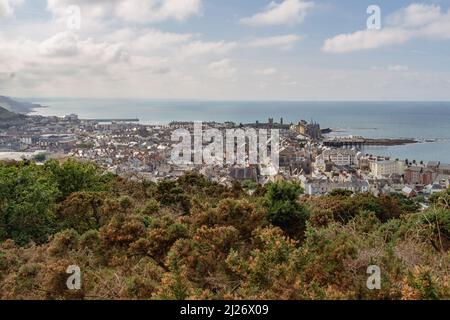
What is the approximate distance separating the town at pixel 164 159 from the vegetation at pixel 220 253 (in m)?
10.5

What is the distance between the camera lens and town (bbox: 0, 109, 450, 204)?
23.3 meters

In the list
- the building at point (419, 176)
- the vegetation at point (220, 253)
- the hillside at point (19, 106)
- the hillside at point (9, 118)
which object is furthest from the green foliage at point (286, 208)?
the building at point (419, 176)

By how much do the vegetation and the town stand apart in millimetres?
10504

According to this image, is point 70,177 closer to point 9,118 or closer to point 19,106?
point 19,106

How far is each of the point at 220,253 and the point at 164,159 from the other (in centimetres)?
2585

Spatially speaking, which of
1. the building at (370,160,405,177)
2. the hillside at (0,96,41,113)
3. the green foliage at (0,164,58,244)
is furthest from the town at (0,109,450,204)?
the green foliage at (0,164,58,244)

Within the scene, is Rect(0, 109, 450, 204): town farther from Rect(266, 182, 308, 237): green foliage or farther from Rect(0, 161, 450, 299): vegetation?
Rect(266, 182, 308, 237): green foliage

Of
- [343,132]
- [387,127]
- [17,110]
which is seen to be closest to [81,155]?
[17,110]

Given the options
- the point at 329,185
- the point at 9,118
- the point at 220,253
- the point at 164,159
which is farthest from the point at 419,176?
the point at 220,253

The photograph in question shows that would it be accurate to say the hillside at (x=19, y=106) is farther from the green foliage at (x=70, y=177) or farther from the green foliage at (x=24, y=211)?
the green foliage at (x=24, y=211)

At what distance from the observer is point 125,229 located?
17.1 feet
